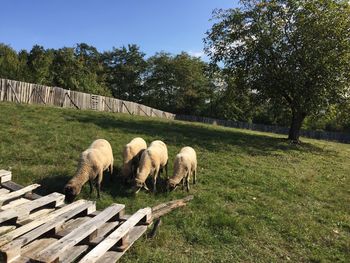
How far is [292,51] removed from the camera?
94.8 ft

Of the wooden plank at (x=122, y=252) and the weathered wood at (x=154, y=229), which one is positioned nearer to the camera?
the wooden plank at (x=122, y=252)

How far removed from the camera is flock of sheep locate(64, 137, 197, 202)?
11.6m

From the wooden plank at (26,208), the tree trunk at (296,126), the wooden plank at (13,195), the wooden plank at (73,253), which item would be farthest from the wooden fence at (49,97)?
the wooden plank at (73,253)

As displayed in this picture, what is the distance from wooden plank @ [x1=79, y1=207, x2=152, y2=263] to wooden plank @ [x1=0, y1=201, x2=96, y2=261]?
1.07 metres

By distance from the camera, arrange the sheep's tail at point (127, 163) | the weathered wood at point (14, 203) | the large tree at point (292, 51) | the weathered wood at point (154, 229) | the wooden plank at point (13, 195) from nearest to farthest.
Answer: the weathered wood at point (14, 203) → the wooden plank at point (13, 195) → the weathered wood at point (154, 229) → the sheep's tail at point (127, 163) → the large tree at point (292, 51)

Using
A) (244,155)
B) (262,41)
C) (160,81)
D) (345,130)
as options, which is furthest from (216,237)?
(160,81)

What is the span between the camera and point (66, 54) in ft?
204

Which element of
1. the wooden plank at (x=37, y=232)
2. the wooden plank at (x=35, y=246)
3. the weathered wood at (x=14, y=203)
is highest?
the wooden plank at (x=37, y=232)

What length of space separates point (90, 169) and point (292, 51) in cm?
2153

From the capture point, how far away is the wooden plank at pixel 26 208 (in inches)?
305

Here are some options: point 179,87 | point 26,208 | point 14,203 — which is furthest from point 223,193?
point 179,87

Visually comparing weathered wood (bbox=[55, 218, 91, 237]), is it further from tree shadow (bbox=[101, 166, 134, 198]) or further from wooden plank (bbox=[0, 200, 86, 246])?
tree shadow (bbox=[101, 166, 134, 198])

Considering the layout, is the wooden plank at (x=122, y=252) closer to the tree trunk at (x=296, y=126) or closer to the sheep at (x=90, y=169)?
the sheep at (x=90, y=169)

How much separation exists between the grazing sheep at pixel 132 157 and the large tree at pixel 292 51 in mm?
16673
